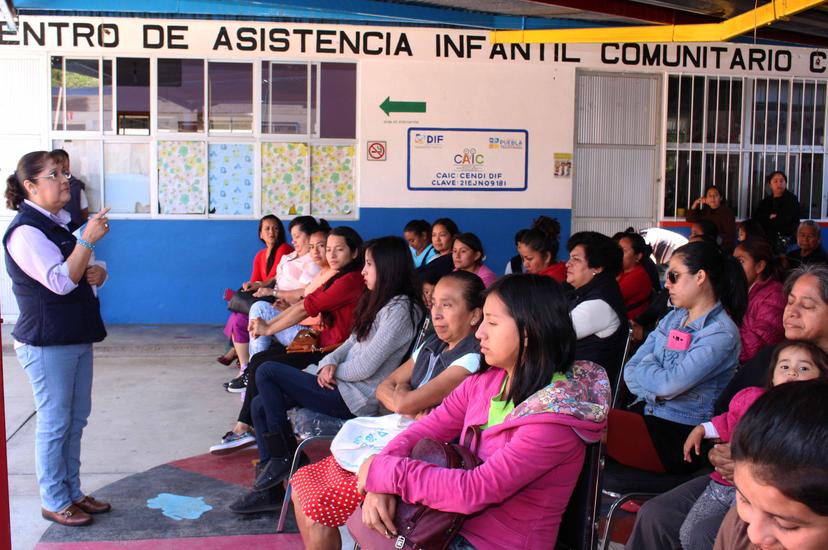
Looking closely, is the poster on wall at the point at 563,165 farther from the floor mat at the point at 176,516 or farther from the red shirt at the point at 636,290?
the floor mat at the point at 176,516

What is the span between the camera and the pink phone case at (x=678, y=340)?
343cm

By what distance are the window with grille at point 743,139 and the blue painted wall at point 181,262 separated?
2.77 m

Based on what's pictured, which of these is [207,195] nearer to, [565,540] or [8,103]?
[8,103]

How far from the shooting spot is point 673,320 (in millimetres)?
3662

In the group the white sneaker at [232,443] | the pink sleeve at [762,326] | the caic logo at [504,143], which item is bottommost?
the white sneaker at [232,443]

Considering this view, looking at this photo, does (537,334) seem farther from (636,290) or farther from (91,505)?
(636,290)

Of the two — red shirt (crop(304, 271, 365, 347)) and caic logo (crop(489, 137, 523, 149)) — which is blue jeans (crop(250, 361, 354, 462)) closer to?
red shirt (crop(304, 271, 365, 347))

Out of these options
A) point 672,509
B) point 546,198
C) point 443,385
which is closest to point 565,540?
point 672,509

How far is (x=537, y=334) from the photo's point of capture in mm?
2436

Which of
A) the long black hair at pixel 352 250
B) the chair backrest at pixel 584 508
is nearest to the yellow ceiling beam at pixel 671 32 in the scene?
the long black hair at pixel 352 250

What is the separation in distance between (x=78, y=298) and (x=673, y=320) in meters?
2.61

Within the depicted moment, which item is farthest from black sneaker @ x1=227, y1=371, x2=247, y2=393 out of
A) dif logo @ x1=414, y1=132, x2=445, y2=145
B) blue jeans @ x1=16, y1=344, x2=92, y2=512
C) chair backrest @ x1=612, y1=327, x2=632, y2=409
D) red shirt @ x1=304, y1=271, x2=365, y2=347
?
dif logo @ x1=414, y1=132, x2=445, y2=145

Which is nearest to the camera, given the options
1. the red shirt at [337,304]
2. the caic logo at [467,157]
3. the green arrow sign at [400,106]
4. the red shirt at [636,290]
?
the red shirt at [337,304]

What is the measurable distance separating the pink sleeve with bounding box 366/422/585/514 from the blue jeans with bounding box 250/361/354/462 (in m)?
1.74
